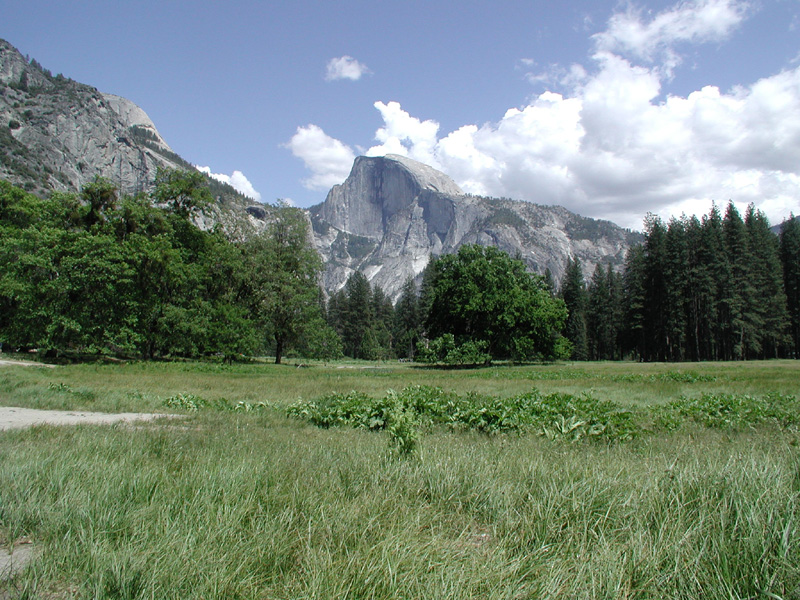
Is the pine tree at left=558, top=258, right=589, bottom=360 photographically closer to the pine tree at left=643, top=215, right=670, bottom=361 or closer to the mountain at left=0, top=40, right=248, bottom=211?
the pine tree at left=643, top=215, right=670, bottom=361

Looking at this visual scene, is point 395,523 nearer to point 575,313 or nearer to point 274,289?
point 274,289

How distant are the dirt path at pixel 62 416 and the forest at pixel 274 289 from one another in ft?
72.7

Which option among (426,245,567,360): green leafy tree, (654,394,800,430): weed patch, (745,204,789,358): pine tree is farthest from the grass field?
(745,204,789,358): pine tree

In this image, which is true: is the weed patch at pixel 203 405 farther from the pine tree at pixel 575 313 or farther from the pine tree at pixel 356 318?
the pine tree at pixel 356 318

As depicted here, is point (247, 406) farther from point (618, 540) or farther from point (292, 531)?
point (618, 540)

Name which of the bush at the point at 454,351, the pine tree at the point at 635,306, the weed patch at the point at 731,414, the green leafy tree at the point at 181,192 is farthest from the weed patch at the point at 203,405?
the pine tree at the point at 635,306

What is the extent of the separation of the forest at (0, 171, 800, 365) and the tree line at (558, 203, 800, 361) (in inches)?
8.6

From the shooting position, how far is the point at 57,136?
154 metres

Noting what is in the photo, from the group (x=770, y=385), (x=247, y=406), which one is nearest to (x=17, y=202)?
(x=247, y=406)

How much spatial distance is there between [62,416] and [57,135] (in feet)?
627

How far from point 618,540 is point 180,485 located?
3.25m

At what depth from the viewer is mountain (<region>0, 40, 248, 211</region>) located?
126 meters

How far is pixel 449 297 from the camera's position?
47969mm

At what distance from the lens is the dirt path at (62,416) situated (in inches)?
343
